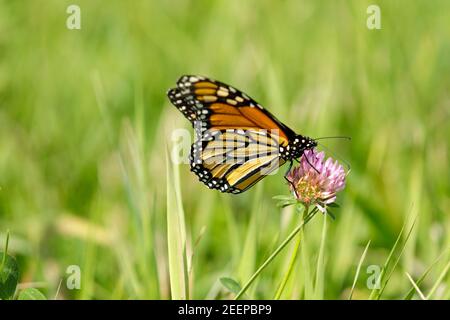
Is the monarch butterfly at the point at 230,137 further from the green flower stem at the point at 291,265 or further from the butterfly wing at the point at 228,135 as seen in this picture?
the green flower stem at the point at 291,265

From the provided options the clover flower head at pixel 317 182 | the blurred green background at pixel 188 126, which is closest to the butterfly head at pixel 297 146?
the blurred green background at pixel 188 126

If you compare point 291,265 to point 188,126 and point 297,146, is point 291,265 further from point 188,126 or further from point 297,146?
point 188,126

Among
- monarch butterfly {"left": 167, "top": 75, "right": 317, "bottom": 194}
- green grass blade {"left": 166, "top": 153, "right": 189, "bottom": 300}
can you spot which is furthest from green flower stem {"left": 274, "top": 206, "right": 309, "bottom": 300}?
monarch butterfly {"left": 167, "top": 75, "right": 317, "bottom": 194}

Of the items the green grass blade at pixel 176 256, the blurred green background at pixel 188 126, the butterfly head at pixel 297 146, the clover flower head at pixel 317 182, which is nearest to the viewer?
the clover flower head at pixel 317 182

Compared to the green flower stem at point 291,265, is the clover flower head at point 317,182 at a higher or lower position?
higher
